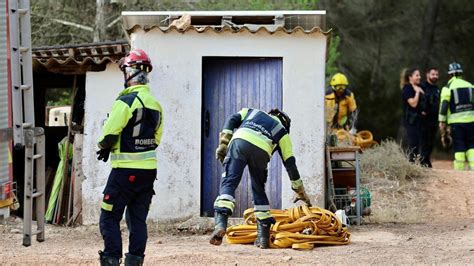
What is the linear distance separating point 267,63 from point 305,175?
147 cm

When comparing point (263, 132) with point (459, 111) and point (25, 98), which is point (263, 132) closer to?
point (25, 98)

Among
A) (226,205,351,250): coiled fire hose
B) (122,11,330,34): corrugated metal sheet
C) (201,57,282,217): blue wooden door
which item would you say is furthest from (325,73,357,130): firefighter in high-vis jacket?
(226,205,351,250): coiled fire hose

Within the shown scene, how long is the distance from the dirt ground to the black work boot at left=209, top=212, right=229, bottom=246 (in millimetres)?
152

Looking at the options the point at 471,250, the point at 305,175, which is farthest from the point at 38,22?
the point at 471,250

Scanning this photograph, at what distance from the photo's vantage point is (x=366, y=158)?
1720cm

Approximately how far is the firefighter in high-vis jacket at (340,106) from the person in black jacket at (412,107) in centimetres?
124

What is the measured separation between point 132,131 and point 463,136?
973cm

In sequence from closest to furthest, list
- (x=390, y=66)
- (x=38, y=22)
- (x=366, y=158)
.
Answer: (x=366, y=158)
(x=38, y=22)
(x=390, y=66)

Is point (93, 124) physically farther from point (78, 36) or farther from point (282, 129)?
point (78, 36)

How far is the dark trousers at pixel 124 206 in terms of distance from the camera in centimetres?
940

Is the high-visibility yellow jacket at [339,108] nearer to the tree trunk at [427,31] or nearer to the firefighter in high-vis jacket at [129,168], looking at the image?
the firefighter in high-vis jacket at [129,168]

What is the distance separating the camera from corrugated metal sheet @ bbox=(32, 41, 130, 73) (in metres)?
13.8

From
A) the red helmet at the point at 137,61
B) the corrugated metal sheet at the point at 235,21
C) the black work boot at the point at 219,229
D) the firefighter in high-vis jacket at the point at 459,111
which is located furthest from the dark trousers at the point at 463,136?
the red helmet at the point at 137,61

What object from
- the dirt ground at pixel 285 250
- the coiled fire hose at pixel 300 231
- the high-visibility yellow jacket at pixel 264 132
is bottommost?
the dirt ground at pixel 285 250
